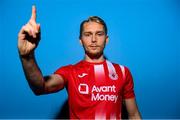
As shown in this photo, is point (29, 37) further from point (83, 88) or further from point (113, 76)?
point (113, 76)

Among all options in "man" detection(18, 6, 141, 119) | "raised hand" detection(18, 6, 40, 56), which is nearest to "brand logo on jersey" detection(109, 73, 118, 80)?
"man" detection(18, 6, 141, 119)

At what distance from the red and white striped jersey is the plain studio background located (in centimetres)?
38

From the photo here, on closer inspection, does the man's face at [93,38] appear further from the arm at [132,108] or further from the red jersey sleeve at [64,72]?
the arm at [132,108]

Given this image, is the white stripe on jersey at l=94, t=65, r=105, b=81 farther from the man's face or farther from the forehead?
the forehead

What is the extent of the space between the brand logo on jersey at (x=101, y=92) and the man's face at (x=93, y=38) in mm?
179

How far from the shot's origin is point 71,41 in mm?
1722

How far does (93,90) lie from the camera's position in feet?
4.23

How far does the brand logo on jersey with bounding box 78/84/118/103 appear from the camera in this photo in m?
1.28

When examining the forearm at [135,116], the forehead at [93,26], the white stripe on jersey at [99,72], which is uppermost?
the forehead at [93,26]

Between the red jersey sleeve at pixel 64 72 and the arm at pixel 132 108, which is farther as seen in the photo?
the arm at pixel 132 108

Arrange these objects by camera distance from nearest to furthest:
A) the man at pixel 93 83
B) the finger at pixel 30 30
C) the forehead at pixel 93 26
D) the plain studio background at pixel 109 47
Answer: the finger at pixel 30 30 < the man at pixel 93 83 < the forehead at pixel 93 26 < the plain studio background at pixel 109 47

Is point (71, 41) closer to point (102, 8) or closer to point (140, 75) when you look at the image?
point (102, 8)

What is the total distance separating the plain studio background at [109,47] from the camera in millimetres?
1695

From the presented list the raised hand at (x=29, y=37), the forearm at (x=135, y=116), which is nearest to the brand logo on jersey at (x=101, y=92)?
the forearm at (x=135, y=116)
